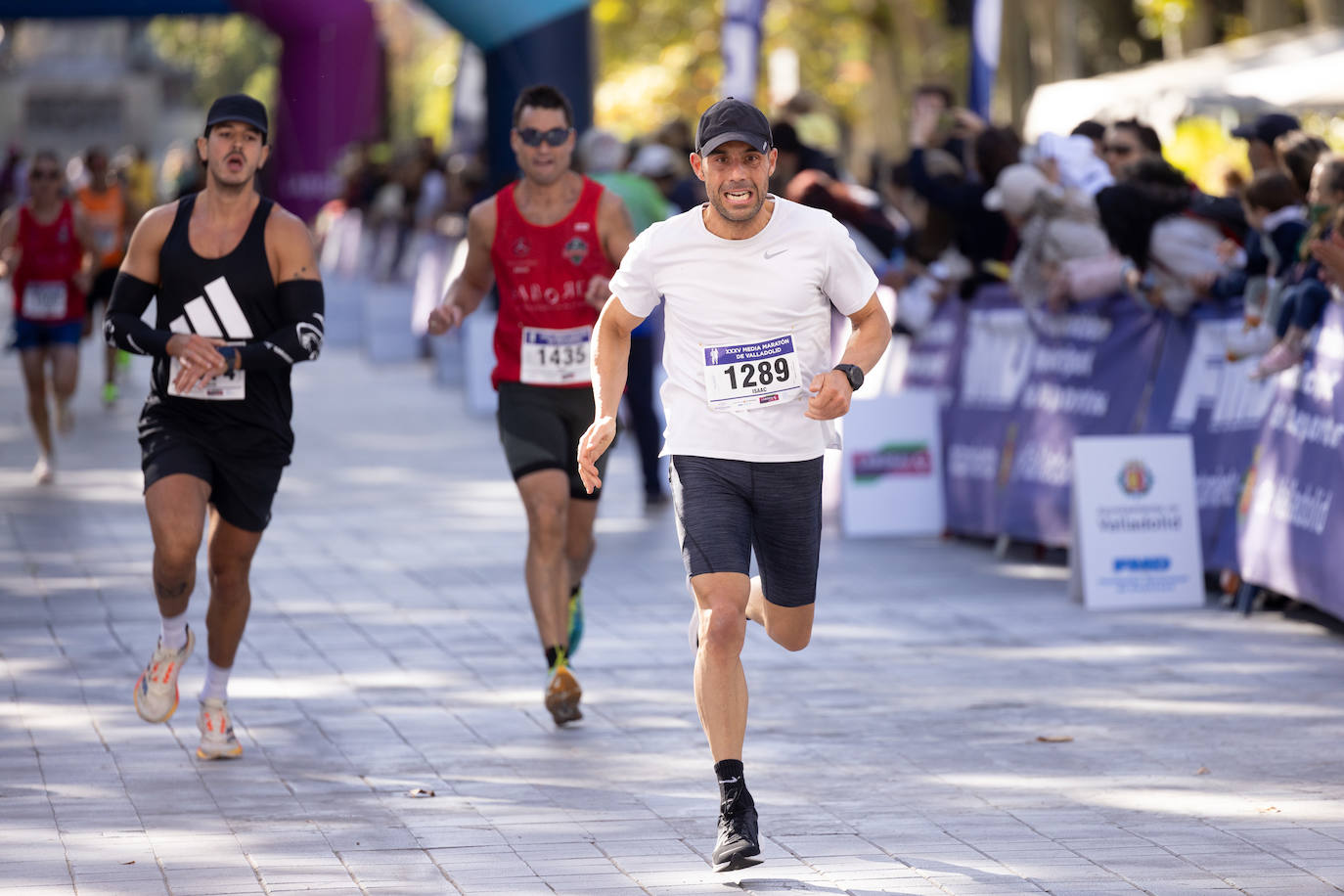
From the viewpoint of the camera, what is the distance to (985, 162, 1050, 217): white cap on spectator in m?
11.3

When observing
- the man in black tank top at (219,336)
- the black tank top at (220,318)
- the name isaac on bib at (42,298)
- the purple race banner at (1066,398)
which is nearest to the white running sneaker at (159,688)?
the man in black tank top at (219,336)

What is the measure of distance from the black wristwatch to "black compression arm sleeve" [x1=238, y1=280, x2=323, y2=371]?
1.95 meters

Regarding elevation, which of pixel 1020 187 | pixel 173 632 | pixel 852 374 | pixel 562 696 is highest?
pixel 1020 187

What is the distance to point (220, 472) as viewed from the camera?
7121mm

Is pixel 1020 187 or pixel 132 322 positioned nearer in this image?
pixel 132 322

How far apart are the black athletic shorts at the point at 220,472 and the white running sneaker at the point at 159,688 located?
492 mm

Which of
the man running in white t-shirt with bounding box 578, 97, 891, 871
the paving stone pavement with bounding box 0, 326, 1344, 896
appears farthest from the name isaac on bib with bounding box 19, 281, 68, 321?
the man running in white t-shirt with bounding box 578, 97, 891, 871

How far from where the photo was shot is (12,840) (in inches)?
239

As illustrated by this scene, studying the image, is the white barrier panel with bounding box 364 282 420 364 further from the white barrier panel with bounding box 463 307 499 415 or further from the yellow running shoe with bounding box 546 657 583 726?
the yellow running shoe with bounding box 546 657 583 726

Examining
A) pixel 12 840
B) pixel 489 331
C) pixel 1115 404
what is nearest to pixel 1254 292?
pixel 1115 404

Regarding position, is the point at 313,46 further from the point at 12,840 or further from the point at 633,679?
the point at 12,840

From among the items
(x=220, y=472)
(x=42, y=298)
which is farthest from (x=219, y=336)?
(x=42, y=298)

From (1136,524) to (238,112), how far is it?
5083mm

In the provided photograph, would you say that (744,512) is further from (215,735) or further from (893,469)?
(893,469)
